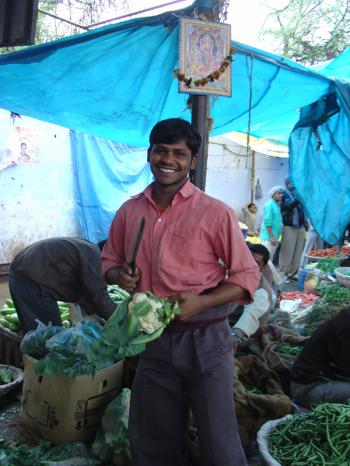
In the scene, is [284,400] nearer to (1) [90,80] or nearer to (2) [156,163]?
(2) [156,163]

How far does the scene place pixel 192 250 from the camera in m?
2.20

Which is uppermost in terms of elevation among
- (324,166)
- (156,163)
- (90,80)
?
(90,80)

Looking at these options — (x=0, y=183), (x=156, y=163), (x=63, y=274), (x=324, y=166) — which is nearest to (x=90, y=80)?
(x=63, y=274)

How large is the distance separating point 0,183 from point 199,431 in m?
7.35

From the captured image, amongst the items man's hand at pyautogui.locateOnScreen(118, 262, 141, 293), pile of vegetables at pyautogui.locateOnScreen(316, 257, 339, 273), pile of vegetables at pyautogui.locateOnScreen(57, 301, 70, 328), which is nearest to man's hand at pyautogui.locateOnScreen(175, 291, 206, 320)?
man's hand at pyautogui.locateOnScreen(118, 262, 141, 293)

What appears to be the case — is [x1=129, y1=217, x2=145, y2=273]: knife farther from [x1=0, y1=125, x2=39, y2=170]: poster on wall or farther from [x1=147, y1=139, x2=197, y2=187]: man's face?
[x1=0, y1=125, x2=39, y2=170]: poster on wall

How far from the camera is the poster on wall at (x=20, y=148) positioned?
841cm

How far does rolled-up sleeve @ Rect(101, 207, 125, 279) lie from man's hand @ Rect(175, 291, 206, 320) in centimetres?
64

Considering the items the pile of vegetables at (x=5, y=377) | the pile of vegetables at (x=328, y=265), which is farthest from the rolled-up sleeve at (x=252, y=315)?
the pile of vegetables at (x=328, y=265)

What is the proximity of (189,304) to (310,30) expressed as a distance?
16.6m

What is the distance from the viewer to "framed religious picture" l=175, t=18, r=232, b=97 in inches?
128

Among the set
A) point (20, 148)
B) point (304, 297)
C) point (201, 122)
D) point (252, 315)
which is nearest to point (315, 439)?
point (252, 315)

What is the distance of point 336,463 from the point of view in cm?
259

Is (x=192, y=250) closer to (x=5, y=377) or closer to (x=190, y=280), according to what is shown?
(x=190, y=280)
